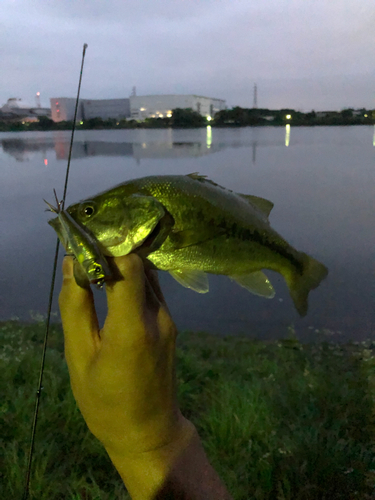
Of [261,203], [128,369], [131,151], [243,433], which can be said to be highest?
[131,151]

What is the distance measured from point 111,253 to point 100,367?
52 centimetres

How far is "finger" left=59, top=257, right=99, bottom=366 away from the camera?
4.96ft

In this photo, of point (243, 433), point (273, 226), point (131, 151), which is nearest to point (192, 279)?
point (243, 433)

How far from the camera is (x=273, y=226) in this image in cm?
1495

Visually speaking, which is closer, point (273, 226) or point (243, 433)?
point (243, 433)

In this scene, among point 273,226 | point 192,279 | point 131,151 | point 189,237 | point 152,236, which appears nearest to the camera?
point 152,236

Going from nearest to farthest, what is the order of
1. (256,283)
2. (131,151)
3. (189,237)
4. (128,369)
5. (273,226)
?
(128,369) < (189,237) < (256,283) < (273,226) < (131,151)

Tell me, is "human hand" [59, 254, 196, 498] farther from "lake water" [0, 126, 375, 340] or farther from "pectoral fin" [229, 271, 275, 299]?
"lake water" [0, 126, 375, 340]

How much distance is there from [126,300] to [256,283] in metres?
0.87

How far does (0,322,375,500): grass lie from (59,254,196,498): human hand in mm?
1319

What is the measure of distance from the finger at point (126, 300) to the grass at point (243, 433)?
1959 mm

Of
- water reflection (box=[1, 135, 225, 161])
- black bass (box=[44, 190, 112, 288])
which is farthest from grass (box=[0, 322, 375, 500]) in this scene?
water reflection (box=[1, 135, 225, 161])

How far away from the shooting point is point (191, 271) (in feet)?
5.75

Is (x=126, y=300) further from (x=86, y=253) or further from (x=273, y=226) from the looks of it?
(x=273, y=226)
